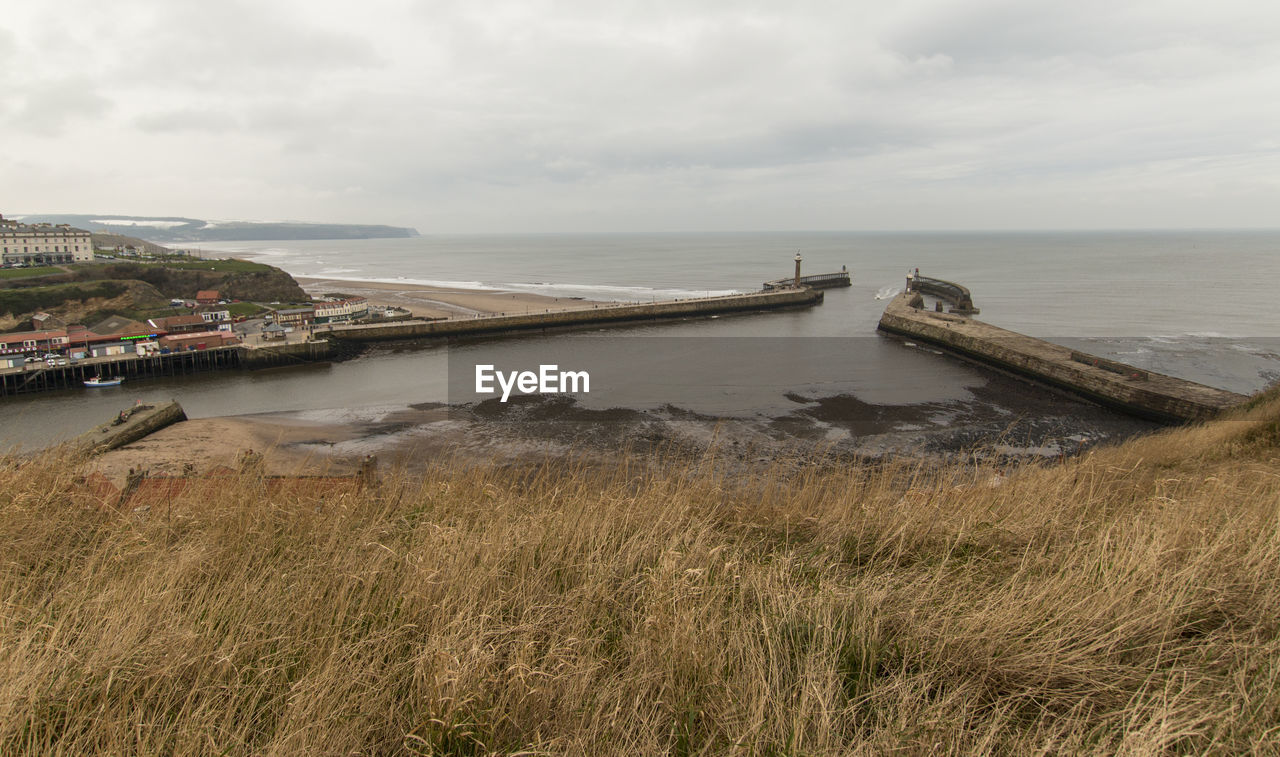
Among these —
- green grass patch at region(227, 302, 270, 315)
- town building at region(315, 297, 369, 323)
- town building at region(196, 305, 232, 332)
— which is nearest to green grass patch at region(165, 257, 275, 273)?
green grass patch at region(227, 302, 270, 315)

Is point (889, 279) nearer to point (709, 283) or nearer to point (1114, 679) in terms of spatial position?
point (709, 283)

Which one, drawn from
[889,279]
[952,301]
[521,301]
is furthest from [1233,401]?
[889,279]

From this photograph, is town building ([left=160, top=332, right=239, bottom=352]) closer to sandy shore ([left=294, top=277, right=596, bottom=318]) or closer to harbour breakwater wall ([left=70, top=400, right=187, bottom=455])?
harbour breakwater wall ([left=70, top=400, right=187, bottom=455])

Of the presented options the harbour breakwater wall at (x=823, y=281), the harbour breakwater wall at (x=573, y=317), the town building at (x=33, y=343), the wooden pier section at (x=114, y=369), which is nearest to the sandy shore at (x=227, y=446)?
the wooden pier section at (x=114, y=369)

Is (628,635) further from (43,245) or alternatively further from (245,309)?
(43,245)

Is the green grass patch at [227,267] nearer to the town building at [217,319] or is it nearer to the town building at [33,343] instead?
the town building at [217,319]

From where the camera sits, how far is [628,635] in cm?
250

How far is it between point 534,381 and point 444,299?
32356 mm

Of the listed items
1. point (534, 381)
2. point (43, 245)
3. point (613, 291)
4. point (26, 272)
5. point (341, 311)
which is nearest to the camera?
point (534, 381)

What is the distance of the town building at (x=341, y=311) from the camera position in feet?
120

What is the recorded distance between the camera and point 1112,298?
47.8m

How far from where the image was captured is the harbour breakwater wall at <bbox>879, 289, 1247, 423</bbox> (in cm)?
1869

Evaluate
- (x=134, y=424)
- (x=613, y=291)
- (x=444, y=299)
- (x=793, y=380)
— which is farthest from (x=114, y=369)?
(x=613, y=291)

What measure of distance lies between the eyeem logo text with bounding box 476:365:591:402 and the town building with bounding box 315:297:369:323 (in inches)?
570
